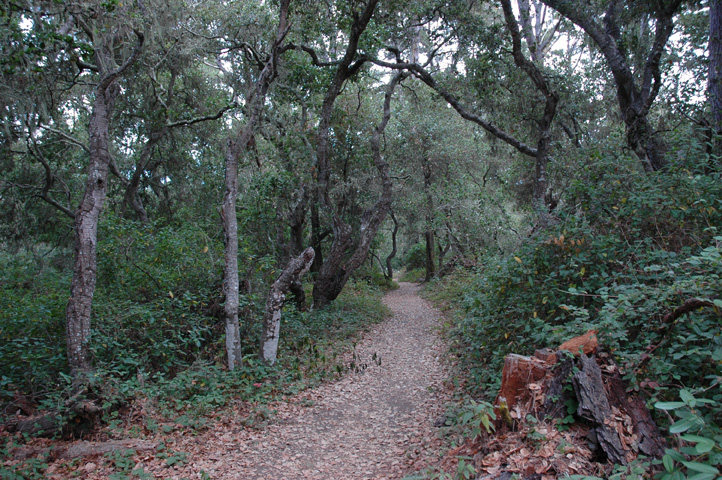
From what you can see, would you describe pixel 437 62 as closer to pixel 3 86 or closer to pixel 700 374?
pixel 3 86

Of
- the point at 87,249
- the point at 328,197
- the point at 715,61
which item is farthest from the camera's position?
the point at 328,197

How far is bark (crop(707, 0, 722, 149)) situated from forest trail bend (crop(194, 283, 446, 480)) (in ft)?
19.2

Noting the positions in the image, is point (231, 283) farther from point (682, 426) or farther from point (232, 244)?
point (682, 426)

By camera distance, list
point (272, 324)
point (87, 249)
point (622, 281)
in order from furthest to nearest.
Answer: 1. point (272, 324)
2. point (87, 249)
3. point (622, 281)

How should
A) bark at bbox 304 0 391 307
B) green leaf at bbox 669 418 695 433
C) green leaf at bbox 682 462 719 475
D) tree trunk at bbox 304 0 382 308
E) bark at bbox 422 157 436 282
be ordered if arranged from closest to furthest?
green leaf at bbox 682 462 719 475
green leaf at bbox 669 418 695 433
bark at bbox 304 0 391 307
tree trunk at bbox 304 0 382 308
bark at bbox 422 157 436 282

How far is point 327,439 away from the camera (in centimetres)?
477

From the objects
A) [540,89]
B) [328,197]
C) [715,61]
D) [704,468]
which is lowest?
[704,468]

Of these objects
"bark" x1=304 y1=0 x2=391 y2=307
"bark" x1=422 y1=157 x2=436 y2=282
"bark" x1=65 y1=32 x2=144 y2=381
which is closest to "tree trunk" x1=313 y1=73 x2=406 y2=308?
"bark" x1=304 y1=0 x2=391 y2=307

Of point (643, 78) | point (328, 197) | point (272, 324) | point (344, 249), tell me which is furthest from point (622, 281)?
point (328, 197)

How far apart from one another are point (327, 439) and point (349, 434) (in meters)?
0.29

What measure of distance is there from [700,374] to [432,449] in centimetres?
242

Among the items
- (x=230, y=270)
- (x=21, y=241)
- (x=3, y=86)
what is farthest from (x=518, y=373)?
(x=21, y=241)

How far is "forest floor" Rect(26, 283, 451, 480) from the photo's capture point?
13.0 ft

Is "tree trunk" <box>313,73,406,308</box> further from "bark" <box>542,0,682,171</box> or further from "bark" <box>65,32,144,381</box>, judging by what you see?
"bark" <box>65,32,144,381</box>
